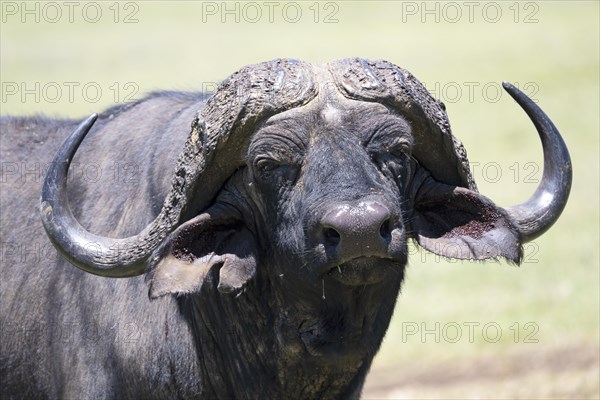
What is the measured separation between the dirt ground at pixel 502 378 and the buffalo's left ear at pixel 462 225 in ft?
13.9

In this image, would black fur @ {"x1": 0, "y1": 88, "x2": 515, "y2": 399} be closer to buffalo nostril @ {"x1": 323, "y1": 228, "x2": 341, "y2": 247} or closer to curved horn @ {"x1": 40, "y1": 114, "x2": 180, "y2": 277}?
buffalo nostril @ {"x1": 323, "y1": 228, "x2": 341, "y2": 247}

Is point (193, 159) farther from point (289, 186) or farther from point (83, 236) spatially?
point (83, 236)

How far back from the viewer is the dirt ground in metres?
11.0

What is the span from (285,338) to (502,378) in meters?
Result: 5.80

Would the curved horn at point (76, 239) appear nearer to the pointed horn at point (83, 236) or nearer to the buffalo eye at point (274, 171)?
the pointed horn at point (83, 236)

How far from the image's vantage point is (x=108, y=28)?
163 feet

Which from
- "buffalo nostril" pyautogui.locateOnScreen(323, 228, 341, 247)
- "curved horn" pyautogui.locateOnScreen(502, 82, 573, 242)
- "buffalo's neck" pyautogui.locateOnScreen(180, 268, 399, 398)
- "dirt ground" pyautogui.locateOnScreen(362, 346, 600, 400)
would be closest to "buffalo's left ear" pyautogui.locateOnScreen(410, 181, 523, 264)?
"curved horn" pyautogui.locateOnScreen(502, 82, 573, 242)

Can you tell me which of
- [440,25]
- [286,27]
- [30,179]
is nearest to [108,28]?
[286,27]

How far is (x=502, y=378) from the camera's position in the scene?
1187 cm

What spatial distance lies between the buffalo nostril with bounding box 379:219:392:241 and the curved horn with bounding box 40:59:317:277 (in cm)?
94

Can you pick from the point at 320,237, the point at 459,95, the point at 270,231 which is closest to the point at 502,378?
the point at 270,231

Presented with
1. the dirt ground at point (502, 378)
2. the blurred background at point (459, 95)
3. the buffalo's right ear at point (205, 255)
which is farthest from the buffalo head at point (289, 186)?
the dirt ground at point (502, 378)

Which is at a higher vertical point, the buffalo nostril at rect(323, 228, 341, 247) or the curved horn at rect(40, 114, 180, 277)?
the buffalo nostril at rect(323, 228, 341, 247)

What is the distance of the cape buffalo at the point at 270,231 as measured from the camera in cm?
609
